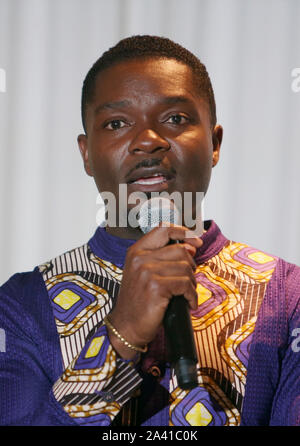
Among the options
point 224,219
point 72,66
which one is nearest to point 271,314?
point 224,219

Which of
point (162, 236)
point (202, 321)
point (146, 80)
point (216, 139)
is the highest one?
point (146, 80)

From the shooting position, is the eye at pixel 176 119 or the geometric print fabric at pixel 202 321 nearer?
the geometric print fabric at pixel 202 321

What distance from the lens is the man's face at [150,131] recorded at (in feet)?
4.55

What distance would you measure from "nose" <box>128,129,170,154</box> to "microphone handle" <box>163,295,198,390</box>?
42 centimetres

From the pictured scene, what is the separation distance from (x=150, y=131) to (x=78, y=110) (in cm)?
87

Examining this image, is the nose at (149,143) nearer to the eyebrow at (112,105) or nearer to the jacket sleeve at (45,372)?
the eyebrow at (112,105)

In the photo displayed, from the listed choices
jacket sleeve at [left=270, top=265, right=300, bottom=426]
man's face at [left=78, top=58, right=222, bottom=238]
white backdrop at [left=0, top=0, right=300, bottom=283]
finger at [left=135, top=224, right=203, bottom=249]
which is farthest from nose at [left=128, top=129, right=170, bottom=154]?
white backdrop at [left=0, top=0, right=300, bottom=283]

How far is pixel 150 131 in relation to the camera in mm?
1407

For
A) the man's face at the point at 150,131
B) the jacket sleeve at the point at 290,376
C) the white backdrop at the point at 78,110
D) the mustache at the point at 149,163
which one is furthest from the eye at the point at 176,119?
the white backdrop at the point at 78,110

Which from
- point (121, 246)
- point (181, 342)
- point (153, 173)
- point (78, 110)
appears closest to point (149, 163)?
point (153, 173)

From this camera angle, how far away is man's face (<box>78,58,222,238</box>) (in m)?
1.39

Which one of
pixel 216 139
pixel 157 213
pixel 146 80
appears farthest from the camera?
pixel 216 139

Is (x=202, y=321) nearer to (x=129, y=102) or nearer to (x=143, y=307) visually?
(x=143, y=307)

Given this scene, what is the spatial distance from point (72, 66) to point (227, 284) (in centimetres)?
110
